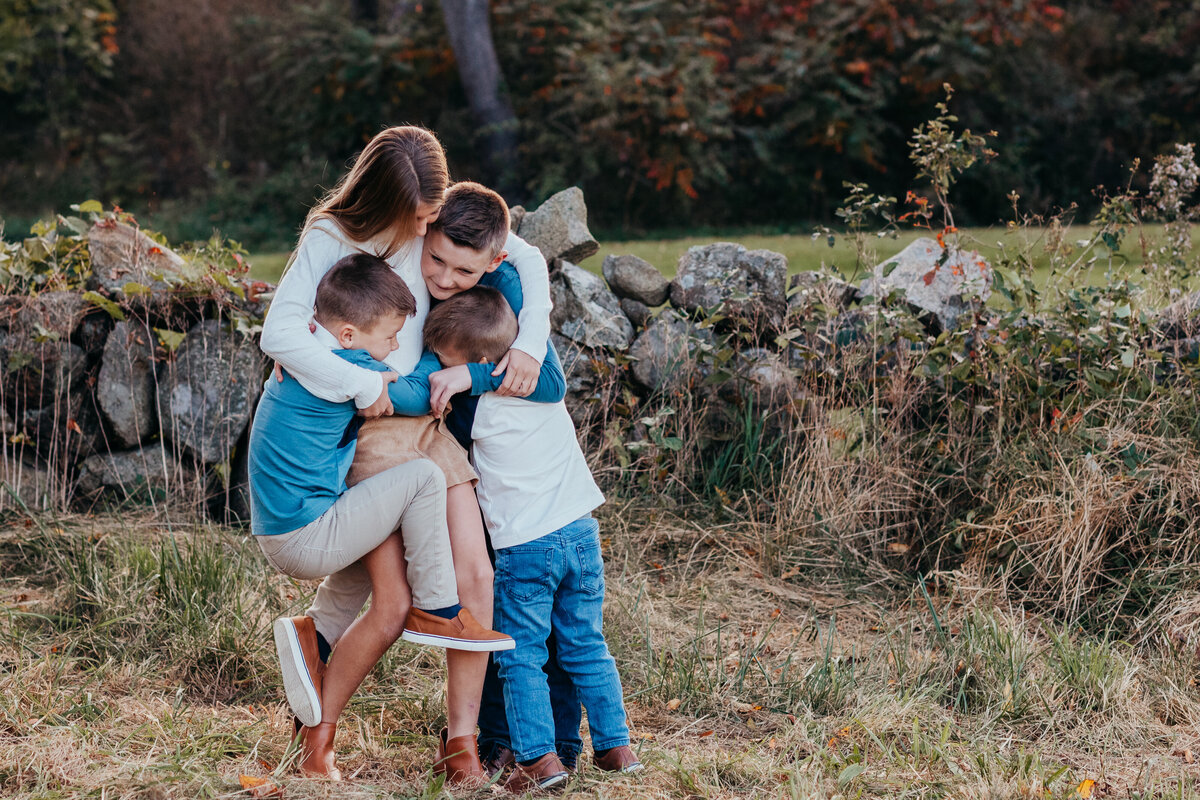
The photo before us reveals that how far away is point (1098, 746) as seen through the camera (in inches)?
122

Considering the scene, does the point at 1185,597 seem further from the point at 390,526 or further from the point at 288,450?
the point at 288,450

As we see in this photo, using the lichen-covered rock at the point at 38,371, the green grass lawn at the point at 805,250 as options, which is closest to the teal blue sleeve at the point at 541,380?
the green grass lawn at the point at 805,250

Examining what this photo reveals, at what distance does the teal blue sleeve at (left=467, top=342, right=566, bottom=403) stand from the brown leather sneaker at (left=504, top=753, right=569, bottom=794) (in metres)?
0.92

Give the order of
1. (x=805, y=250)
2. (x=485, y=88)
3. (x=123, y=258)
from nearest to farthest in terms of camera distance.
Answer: (x=123, y=258) < (x=805, y=250) < (x=485, y=88)

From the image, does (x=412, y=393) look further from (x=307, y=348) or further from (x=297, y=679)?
(x=297, y=679)

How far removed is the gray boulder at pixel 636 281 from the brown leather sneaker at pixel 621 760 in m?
2.63

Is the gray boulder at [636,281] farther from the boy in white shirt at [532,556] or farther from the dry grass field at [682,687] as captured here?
the boy in white shirt at [532,556]

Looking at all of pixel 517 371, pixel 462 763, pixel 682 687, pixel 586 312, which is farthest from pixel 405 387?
pixel 586 312

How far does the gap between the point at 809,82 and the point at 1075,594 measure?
8.87 meters

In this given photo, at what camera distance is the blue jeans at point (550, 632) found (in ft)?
8.71

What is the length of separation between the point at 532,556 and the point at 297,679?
2.16 ft

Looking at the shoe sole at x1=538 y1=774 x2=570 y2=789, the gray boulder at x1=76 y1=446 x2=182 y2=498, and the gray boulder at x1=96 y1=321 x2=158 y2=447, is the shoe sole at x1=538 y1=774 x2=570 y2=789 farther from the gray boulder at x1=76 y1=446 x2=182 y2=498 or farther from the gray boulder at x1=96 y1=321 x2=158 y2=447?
the gray boulder at x1=96 y1=321 x2=158 y2=447

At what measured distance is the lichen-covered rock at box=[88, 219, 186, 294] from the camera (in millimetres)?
4656

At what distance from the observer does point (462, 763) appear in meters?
2.64
